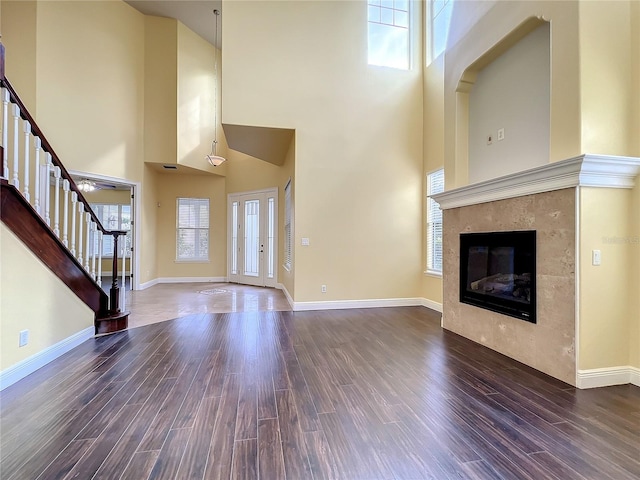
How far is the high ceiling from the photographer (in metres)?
6.53

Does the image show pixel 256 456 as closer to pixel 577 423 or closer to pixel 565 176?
pixel 577 423

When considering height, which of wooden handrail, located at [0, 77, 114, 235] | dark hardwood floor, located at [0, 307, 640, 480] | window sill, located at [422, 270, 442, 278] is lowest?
dark hardwood floor, located at [0, 307, 640, 480]

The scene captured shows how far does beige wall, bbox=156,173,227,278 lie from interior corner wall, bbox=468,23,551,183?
672 centimetres

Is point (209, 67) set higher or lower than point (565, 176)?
higher

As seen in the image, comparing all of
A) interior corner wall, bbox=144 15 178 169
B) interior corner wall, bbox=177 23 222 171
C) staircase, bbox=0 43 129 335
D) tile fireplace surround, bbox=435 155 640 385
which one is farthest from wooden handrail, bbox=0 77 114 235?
tile fireplace surround, bbox=435 155 640 385

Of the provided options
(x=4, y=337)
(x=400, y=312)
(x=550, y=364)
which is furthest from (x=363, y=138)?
(x=4, y=337)

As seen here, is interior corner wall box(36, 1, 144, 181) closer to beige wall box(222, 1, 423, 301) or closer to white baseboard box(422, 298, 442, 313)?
beige wall box(222, 1, 423, 301)

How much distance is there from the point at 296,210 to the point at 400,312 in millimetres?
2325

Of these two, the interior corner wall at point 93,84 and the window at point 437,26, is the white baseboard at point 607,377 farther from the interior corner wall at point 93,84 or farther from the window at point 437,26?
the interior corner wall at point 93,84

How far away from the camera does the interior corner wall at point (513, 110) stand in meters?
2.96

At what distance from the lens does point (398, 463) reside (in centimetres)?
157

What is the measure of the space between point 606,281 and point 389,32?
201 inches

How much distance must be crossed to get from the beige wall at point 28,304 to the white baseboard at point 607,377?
449cm

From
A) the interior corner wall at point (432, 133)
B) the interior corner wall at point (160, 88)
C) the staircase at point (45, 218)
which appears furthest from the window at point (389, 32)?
the staircase at point (45, 218)
